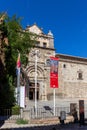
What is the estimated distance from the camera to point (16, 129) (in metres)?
17.6

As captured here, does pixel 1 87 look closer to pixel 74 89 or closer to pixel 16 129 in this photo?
pixel 16 129

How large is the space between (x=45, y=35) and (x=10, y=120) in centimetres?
2600

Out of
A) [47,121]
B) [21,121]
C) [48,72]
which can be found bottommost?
[47,121]

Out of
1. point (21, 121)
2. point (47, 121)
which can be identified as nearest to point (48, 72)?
point (47, 121)

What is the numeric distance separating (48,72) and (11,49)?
13182 millimetres

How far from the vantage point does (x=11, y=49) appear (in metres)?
32.3

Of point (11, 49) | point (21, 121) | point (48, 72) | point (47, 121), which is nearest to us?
point (21, 121)

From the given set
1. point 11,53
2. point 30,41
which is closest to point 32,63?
point 30,41

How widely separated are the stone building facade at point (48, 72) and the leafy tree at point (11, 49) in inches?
271

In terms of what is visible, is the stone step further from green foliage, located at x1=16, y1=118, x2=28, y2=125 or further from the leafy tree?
the leafy tree

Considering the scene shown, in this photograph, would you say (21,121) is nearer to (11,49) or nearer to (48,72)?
(11,49)

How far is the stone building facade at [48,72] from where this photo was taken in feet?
142

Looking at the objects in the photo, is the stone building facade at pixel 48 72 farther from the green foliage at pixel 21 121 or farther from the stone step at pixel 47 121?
the green foliage at pixel 21 121

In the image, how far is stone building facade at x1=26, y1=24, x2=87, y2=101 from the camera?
43.3 m
